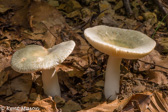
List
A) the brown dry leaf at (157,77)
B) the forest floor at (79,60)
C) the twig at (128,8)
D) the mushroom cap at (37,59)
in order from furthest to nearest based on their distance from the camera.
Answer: the twig at (128,8), the brown dry leaf at (157,77), the forest floor at (79,60), the mushroom cap at (37,59)

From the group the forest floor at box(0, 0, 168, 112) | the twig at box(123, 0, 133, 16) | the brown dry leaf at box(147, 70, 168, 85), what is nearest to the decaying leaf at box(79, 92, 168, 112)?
the forest floor at box(0, 0, 168, 112)

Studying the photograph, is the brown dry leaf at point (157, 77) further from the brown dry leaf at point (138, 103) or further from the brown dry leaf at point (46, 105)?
the brown dry leaf at point (46, 105)

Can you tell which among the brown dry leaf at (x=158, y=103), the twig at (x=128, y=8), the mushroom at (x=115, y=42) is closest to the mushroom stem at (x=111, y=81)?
the mushroom at (x=115, y=42)

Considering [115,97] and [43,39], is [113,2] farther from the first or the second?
[115,97]

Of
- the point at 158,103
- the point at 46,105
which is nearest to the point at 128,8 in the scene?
the point at 158,103

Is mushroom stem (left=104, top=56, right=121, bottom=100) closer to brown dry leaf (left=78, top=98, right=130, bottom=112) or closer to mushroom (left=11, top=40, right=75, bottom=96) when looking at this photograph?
brown dry leaf (left=78, top=98, right=130, bottom=112)

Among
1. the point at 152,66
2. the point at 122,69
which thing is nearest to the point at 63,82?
the point at 122,69
